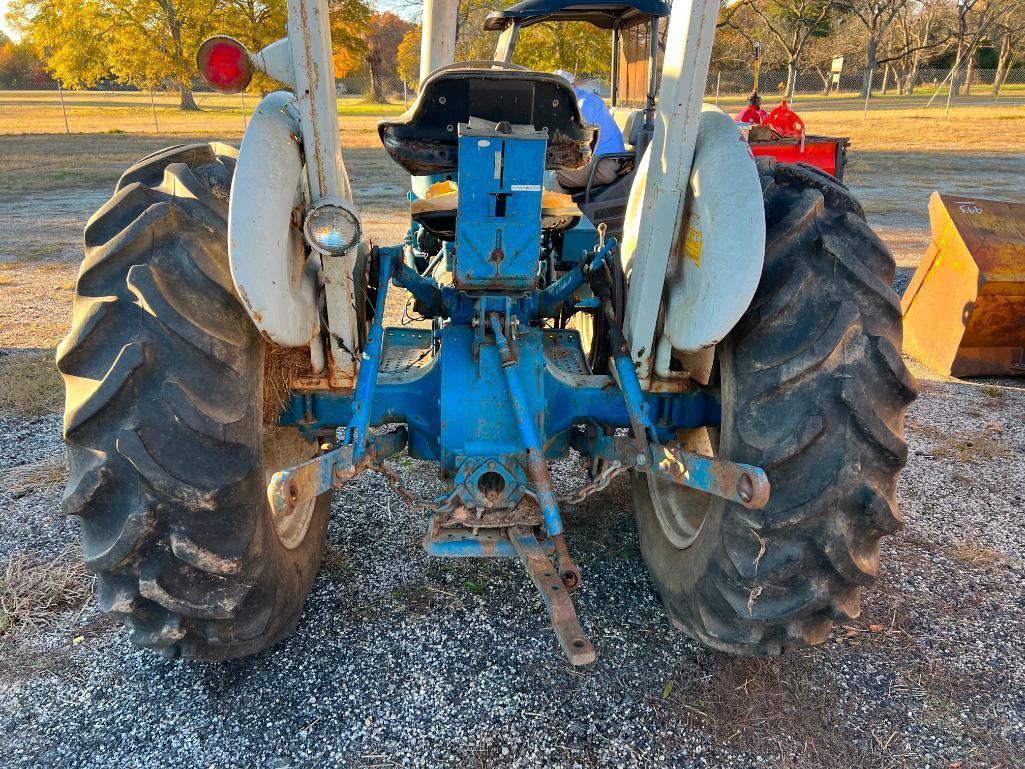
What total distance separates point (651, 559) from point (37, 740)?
221cm

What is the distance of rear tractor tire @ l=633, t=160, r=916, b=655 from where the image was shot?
2.20m

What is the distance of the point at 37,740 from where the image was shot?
2.38m

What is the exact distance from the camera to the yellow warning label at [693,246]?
2.35 m

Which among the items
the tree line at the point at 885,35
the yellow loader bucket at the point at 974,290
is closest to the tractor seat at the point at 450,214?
the yellow loader bucket at the point at 974,290

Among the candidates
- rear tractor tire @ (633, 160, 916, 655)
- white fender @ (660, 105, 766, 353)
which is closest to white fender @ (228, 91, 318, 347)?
white fender @ (660, 105, 766, 353)

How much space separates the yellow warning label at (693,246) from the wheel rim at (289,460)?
160 centimetres

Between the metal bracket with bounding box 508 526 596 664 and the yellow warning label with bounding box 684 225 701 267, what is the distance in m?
1.04

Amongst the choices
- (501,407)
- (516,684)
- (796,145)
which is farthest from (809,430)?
(796,145)

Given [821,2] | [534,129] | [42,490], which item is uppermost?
[821,2]

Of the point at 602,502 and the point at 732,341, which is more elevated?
the point at 732,341

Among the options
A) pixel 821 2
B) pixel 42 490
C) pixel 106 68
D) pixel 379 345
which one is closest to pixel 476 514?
pixel 379 345

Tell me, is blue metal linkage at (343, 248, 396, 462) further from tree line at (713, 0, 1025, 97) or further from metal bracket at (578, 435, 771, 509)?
tree line at (713, 0, 1025, 97)

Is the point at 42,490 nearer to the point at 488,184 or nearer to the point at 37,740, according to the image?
the point at 37,740

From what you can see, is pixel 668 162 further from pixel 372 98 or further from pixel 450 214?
pixel 372 98
